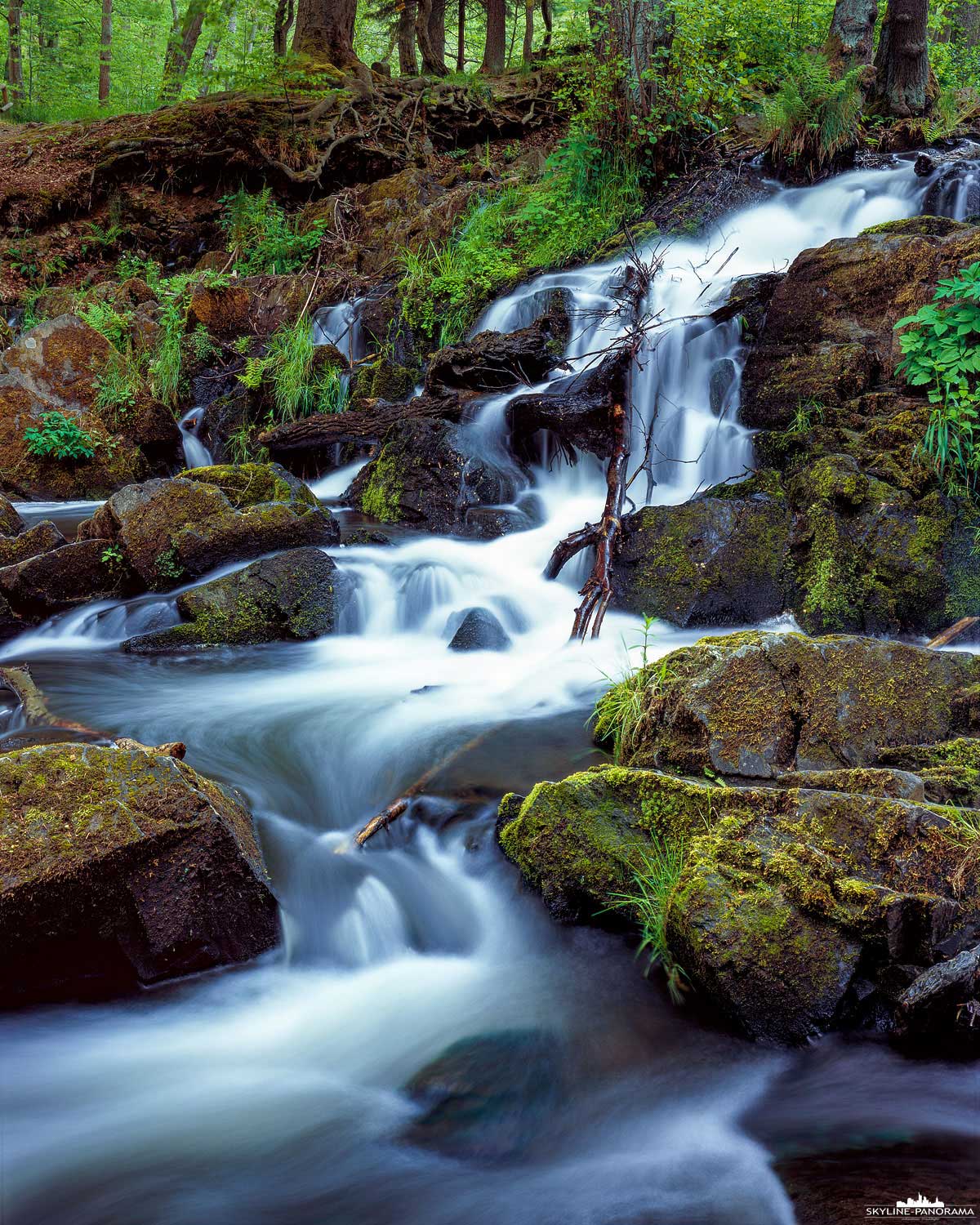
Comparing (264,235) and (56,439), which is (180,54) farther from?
(56,439)

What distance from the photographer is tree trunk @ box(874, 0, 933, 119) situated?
11.0 m

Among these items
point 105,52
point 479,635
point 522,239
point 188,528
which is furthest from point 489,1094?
point 105,52

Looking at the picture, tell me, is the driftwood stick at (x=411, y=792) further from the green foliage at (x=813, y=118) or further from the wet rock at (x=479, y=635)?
the green foliage at (x=813, y=118)

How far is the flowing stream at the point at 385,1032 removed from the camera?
7.10 ft

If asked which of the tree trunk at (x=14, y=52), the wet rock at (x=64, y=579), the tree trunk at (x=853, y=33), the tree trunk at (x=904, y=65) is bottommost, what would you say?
the wet rock at (x=64, y=579)

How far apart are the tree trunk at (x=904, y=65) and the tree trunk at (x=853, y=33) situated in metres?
0.84

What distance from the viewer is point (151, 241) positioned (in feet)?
46.2

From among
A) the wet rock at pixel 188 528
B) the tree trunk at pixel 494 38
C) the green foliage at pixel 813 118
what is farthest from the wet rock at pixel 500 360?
the tree trunk at pixel 494 38

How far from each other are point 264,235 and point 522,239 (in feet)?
15.3

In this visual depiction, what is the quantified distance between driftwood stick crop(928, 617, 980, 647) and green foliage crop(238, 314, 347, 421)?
6614 millimetres

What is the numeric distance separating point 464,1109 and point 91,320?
35.3 feet

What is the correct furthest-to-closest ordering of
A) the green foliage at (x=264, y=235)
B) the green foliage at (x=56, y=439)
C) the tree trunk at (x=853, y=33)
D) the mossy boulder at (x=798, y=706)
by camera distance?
the green foliage at (x=264, y=235) < the tree trunk at (x=853, y=33) < the green foliage at (x=56, y=439) < the mossy boulder at (x=798, y=706)

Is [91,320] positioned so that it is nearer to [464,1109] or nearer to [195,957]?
[195,957]

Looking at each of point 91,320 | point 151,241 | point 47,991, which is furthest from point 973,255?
point 151,241
